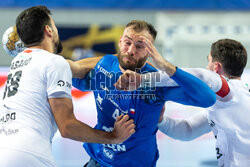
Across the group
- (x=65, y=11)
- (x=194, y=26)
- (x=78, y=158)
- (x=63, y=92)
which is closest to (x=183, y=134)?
(x=63, y=92)

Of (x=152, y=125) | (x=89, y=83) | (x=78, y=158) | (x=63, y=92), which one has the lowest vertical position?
(x=78, y=158)

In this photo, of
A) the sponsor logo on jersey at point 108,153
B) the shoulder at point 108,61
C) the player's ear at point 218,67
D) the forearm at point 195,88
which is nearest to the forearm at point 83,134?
the sponsor logo on jersey at point 108,153

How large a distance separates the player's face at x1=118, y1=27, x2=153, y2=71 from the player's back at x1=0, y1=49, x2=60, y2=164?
97 cm

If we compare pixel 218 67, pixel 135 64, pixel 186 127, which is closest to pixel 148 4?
pixel 186 127

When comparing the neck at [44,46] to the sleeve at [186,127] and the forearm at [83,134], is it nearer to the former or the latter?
the forearm at [83,134]

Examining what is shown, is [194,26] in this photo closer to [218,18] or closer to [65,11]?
[218,18]

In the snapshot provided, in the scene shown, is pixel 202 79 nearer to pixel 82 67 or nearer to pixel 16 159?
pixel 82 67

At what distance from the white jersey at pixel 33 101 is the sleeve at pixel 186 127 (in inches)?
64.0

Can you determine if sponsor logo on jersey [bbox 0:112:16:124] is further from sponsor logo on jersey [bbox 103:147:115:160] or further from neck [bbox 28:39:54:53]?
sponsor logo on jersey [bbox 103:147:115:160]

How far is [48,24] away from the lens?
10.5 ft

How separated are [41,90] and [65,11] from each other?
9650 millimetres

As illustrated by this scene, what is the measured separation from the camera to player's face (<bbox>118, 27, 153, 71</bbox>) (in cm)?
374

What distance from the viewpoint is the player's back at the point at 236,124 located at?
11.6 ft

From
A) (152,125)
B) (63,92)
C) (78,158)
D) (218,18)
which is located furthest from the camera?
(218,18)
